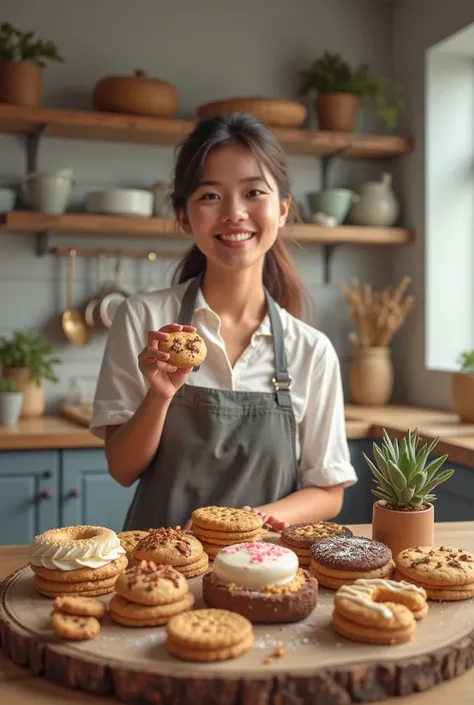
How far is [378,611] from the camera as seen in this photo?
954 mm

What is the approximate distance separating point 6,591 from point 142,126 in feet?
8.38

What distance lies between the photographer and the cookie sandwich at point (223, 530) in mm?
1283

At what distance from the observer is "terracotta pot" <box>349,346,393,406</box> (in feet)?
12.1

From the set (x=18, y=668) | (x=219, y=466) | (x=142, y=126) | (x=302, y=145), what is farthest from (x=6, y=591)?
(x=302, y=145)

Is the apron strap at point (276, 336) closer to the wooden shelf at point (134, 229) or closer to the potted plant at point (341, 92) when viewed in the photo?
the wooden shelf at point (134, 229)

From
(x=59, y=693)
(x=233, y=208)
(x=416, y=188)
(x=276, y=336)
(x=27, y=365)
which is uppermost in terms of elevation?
(x=416, y=188)

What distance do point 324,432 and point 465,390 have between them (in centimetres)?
123

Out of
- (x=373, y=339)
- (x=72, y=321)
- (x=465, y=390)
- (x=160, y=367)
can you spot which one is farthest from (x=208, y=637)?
(x=373, y=339)

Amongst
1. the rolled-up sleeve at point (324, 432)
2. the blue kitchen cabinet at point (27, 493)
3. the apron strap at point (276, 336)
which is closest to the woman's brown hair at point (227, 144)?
the apron strap at point (276, 336)

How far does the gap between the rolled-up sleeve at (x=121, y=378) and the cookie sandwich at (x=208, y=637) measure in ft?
2.89

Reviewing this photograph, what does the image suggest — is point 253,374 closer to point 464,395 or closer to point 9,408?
point 464,395

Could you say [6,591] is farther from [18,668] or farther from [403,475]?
[403,475]

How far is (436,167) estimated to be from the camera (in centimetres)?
363

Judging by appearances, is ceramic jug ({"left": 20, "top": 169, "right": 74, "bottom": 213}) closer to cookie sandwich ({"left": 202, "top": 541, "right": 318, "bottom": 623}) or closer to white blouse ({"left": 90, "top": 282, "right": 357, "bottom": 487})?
white blouse ({"left": 90, "top": 282, "right": 357, "bottom": 487})
